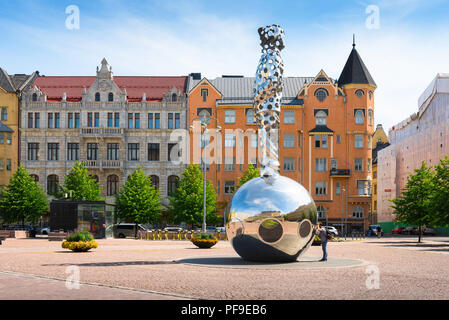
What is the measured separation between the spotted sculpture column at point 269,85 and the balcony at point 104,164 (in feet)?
157

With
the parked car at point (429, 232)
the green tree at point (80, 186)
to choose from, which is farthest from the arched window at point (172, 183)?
the parked car at point (429, 232)

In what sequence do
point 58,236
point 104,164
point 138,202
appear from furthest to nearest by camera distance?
point 104,164
point 138,202
point 58,236

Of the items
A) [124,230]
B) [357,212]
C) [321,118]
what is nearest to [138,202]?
[124,230]

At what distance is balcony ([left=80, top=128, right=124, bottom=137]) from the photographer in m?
67.1

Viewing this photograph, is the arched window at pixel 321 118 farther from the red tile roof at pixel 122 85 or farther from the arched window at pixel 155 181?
the arched window at pixel 155 181

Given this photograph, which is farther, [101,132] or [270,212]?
[101,132]

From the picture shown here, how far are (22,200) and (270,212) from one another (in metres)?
47.3

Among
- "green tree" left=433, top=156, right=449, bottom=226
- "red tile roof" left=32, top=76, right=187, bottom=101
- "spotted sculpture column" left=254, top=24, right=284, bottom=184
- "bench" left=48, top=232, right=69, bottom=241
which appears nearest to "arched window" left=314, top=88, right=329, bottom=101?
"red tile roof" left=32, top=76, right=187, bottom=101

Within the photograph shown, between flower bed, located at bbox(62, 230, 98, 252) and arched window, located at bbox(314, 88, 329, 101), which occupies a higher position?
arched window, located at bbox(314, 88, 329, 101)

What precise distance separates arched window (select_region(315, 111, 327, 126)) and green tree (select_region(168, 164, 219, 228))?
16723 mm

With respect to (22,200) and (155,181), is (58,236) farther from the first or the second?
(155,181)

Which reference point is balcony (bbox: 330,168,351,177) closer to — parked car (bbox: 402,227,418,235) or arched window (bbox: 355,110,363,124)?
arched window (bbox: 355,110,363,124)

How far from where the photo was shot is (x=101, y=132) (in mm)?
67438
